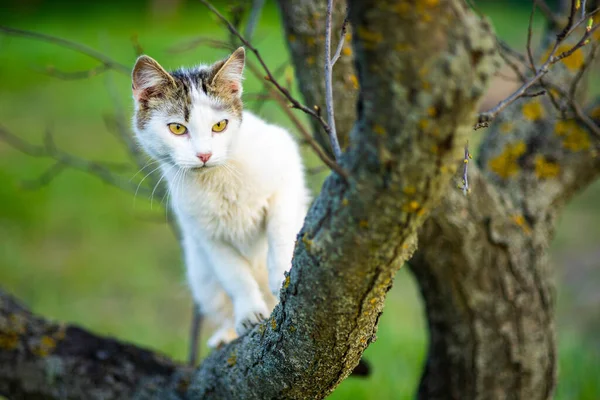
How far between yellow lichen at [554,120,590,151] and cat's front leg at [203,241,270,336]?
158 centimetres

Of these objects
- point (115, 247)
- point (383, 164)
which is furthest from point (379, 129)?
point (115, 247)

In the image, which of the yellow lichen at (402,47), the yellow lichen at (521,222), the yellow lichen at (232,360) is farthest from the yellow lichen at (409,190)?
the yellow lichen at (521,222)

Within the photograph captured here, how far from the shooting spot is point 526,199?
118 inches

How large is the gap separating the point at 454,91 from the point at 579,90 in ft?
7.46

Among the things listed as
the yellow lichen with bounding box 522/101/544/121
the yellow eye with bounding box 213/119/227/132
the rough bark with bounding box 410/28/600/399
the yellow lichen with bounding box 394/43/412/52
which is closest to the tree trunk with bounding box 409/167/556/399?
the rough bark with bounding box 410/28/600/399

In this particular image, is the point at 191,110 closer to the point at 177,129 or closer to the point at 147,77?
the point at 177,129

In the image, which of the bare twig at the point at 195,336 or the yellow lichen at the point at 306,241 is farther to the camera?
the bare twig at the point at 195,336

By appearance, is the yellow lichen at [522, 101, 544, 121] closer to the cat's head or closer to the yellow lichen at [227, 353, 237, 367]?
the cat's head

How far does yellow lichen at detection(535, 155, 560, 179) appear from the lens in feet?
9.89

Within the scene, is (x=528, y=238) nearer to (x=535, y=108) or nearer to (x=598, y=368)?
(x=535, y=108)

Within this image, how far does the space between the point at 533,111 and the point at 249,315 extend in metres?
1.66

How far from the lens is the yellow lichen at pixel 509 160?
308cm

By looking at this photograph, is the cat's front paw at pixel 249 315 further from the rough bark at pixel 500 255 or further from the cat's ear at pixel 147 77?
the cat's ear at pixel 147 77

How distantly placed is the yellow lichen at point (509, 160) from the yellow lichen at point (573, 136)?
0.18m
